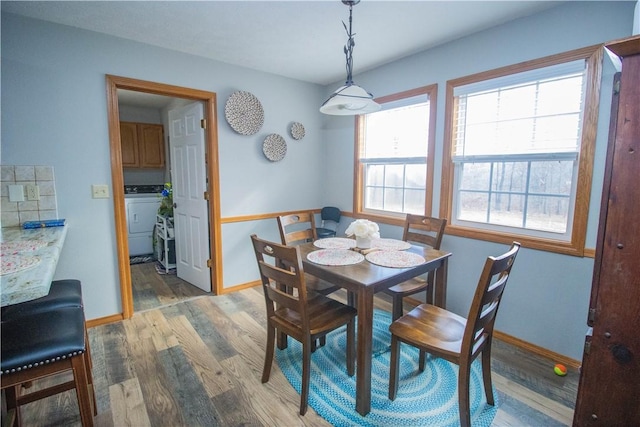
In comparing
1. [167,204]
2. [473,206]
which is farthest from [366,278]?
[167,204]

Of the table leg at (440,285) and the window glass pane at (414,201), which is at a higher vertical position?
the window glass pane at (414,201)

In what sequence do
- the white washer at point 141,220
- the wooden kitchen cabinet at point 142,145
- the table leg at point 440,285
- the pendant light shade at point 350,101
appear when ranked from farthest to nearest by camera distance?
the wooden kitchen cabinet at point 142,145 → the white washer at point 141,220 → the table leg at point 440,285 → the pendant light shade at point 350,101

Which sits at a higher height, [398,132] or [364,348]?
[398,132]

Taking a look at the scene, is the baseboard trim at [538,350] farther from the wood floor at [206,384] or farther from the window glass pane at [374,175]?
the window glass pane at [374,175]

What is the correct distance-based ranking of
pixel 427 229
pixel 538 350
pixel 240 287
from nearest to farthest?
pixel 538 350
pixel 427 229
pixel 240 287

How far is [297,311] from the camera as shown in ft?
5.27

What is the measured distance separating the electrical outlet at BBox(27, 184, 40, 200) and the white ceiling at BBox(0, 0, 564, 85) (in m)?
1.17

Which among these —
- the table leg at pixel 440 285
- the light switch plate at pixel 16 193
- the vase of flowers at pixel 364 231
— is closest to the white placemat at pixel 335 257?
the vase of flowers at pixel 364 231

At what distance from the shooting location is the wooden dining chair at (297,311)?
60.4 inches

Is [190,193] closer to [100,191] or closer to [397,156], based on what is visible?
[100,191]

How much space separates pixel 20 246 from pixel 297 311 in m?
1.47

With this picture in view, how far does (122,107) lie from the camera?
4.89 metres

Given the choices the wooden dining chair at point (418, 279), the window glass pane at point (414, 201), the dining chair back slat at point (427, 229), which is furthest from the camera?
the window glass pane at point (414, 201)

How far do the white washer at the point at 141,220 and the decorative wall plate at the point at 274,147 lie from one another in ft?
7.46
